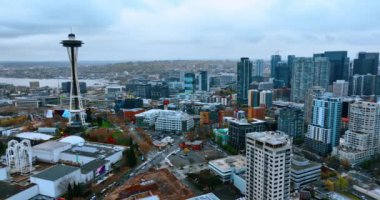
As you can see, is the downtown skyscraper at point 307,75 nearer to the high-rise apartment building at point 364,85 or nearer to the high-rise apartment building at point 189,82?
the high-rise apartment building at point 364,85

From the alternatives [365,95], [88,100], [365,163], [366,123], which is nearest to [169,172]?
[365,163]

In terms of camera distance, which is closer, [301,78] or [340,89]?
[340,89]

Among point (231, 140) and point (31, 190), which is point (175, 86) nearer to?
point (231, 140)

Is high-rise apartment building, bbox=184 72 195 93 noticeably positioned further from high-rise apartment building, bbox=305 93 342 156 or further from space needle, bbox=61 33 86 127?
high-rise apartment building, bbox=305 93 342 156

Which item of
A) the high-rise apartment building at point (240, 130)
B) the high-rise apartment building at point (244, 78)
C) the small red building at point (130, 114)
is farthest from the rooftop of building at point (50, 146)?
the high-rise apartment building at point (244, 78)

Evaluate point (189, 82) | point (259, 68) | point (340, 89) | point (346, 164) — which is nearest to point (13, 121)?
point (189, 82)

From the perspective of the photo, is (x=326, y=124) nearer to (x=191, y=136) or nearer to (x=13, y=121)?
(x=191, y=136)
